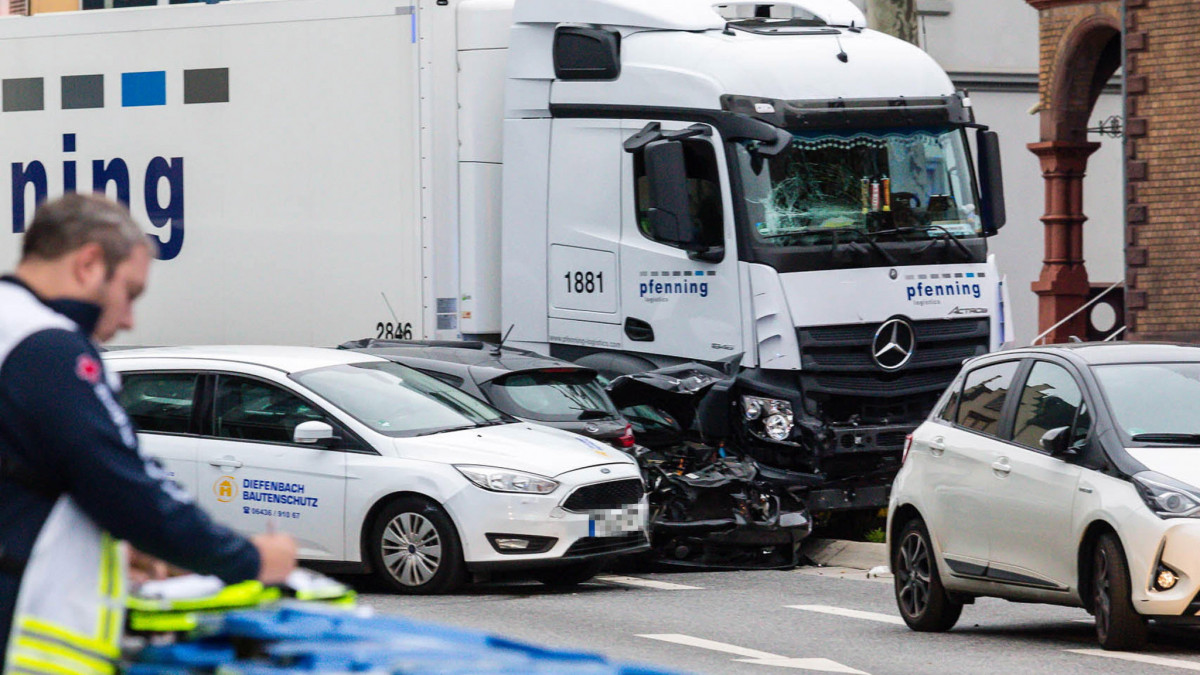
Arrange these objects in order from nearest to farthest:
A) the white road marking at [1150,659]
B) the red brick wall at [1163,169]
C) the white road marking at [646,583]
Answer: the white road marking at [1150,659] → the white road marking at [646,583] → the red brick wall at [1163,169]

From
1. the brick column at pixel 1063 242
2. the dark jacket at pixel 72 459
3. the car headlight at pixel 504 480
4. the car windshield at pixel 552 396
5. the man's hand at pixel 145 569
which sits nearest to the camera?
the dark jacket at pixel 72 459

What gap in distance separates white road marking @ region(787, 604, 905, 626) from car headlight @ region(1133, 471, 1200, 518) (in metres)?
2.49

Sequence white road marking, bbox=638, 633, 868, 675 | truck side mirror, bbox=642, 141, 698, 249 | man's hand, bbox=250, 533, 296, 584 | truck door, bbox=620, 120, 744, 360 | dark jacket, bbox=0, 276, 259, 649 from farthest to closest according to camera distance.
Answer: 1. truck door, bbox=620, 120, 744, 360
2. truck side mirror, bbox=642, 141, 698, 249
3. white road marking, bbox=638, 633, 868, 675
4. man's hand, bbox=250, 533, 296, 584
5. dark jacket, bbox=0, 276, 259, 649

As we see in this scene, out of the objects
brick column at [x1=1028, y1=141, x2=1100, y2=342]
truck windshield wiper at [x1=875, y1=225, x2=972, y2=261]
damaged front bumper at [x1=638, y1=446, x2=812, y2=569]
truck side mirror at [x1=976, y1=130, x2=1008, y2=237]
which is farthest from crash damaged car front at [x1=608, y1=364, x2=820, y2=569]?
brick column at [x1=1028, y1=141, x2=1100, y2=342]

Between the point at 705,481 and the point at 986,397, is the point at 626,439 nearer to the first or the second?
the point at 705,481

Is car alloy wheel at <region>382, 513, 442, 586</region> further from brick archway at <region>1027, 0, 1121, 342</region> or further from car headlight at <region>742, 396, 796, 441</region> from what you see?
brick archway at <region>1027, 0, 1121, 342</region>

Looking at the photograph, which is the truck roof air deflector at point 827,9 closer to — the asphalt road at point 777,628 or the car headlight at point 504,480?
the asphalt road at point 777,628

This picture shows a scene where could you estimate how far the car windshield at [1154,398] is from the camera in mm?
9625

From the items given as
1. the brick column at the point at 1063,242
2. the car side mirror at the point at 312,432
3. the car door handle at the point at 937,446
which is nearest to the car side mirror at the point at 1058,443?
the car door handle at the point at 937,446

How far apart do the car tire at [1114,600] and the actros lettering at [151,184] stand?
29.0 feet

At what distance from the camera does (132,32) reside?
16250mm

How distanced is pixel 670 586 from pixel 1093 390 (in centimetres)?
429

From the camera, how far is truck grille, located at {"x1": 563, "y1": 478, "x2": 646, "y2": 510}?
41.4ft

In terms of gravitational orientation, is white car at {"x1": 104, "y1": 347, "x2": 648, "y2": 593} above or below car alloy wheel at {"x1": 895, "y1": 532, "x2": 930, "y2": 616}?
above
